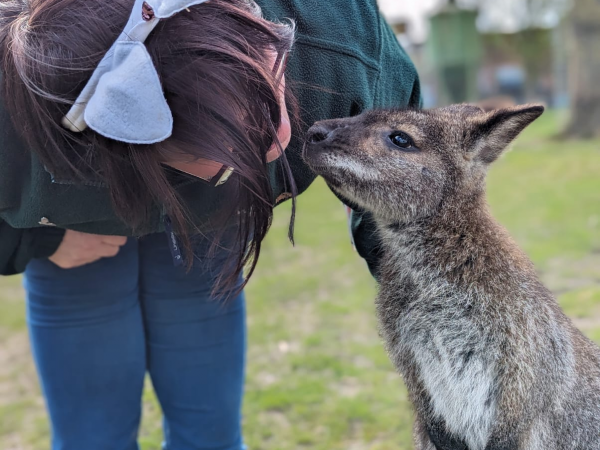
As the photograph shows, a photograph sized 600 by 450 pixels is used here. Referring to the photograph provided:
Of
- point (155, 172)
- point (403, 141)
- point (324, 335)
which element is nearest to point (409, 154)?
point (403, 141)

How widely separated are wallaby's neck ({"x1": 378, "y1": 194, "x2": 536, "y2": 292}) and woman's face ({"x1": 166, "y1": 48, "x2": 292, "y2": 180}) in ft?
1.49

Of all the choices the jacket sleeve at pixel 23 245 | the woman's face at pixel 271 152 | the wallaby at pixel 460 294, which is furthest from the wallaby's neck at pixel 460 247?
the jacket sleeve at pixel 23 245

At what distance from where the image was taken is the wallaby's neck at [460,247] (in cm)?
149

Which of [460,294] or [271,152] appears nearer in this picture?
[271,152]

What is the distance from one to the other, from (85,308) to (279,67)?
93 centimetres

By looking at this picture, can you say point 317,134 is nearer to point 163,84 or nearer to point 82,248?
point 163,84

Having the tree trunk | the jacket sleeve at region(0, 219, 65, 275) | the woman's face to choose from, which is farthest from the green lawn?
the tree trunk

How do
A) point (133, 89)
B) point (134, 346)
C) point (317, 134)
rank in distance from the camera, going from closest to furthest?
point (133, 89) < point (317, 134) < point (134, 346)

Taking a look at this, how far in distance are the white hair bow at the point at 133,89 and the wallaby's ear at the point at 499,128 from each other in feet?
2.53

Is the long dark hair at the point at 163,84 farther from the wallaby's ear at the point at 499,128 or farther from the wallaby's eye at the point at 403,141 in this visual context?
the wallaby's ear at the point at 499,128

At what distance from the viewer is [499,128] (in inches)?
59.2

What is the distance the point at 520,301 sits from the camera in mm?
1447

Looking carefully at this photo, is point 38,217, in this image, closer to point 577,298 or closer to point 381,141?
point 381,141

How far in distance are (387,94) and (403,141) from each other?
175 mm
